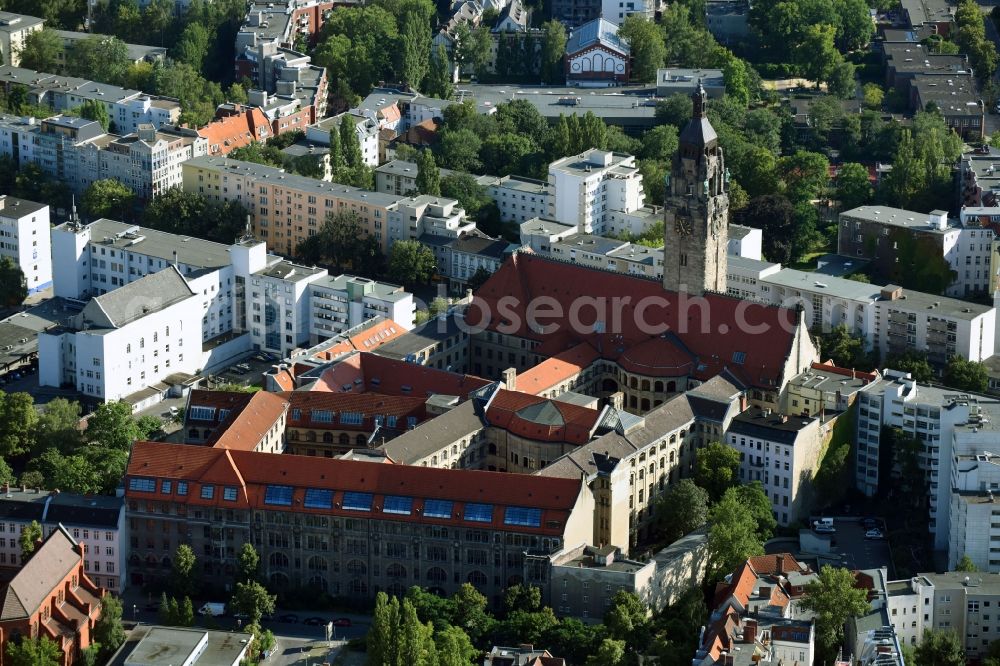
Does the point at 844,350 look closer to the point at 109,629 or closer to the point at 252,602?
the point at 252,602

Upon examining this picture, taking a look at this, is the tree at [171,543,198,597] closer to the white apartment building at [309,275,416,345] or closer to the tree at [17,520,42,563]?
the tree at [17,520,42,563]

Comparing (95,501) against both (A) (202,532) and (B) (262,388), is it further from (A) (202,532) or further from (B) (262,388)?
(B) (262,388)

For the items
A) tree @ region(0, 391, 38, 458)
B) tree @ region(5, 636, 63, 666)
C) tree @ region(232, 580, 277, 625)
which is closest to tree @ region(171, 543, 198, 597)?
tree @ region(232, 580, 277, 625)

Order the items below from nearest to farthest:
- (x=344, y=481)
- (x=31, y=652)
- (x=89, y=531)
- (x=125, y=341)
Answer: (x=31, y=652) → (x=344, y=481) → (x=89, y=531) → (x=125, y=341)

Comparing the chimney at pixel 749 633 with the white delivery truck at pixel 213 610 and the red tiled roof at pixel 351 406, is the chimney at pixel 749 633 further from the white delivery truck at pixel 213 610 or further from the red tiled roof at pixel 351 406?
the red tiled roof at pixel 351 406

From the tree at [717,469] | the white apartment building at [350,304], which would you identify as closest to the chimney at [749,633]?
the tree at [717,469]

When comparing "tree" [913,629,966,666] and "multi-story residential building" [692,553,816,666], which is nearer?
"multi-story residential building" [692,553,816,666]

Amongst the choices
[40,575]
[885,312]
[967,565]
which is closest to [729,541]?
[967,565]
